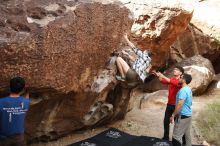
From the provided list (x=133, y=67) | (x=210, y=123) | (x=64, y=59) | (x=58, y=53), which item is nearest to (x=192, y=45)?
(x=210, y=123)

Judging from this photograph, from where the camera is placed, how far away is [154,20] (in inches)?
416

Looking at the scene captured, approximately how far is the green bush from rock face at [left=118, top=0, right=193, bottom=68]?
2.87 m

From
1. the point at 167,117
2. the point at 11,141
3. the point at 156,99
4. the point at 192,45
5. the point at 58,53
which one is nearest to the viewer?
the point at 11,141

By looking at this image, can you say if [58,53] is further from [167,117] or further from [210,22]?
[210,22]

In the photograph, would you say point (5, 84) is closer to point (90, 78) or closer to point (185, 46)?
point (90, 78)

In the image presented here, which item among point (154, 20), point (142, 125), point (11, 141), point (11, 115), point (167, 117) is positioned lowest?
point (142, 125)

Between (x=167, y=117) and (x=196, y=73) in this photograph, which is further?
(x=196, y=73)

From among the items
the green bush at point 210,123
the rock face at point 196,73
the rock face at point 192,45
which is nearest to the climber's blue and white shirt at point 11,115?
the green bush at point 210,123

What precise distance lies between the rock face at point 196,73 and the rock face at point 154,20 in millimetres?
1398

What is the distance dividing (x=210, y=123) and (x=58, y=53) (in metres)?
3.80

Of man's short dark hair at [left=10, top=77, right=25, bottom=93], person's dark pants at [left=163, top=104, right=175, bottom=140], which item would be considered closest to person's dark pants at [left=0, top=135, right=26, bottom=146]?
man's short dark hair at [left=10, top=77, right=25, bottom=93]

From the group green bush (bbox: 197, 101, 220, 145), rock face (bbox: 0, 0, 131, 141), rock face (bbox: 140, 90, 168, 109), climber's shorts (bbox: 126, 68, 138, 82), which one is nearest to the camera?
rock face (bbox: 0, 0, 131, 141)

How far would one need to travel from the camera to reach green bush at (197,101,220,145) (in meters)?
7.62

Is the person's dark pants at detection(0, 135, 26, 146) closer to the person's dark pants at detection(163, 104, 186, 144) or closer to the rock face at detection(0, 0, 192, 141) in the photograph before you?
the rock face at detection(0, 0, 192, 141)
